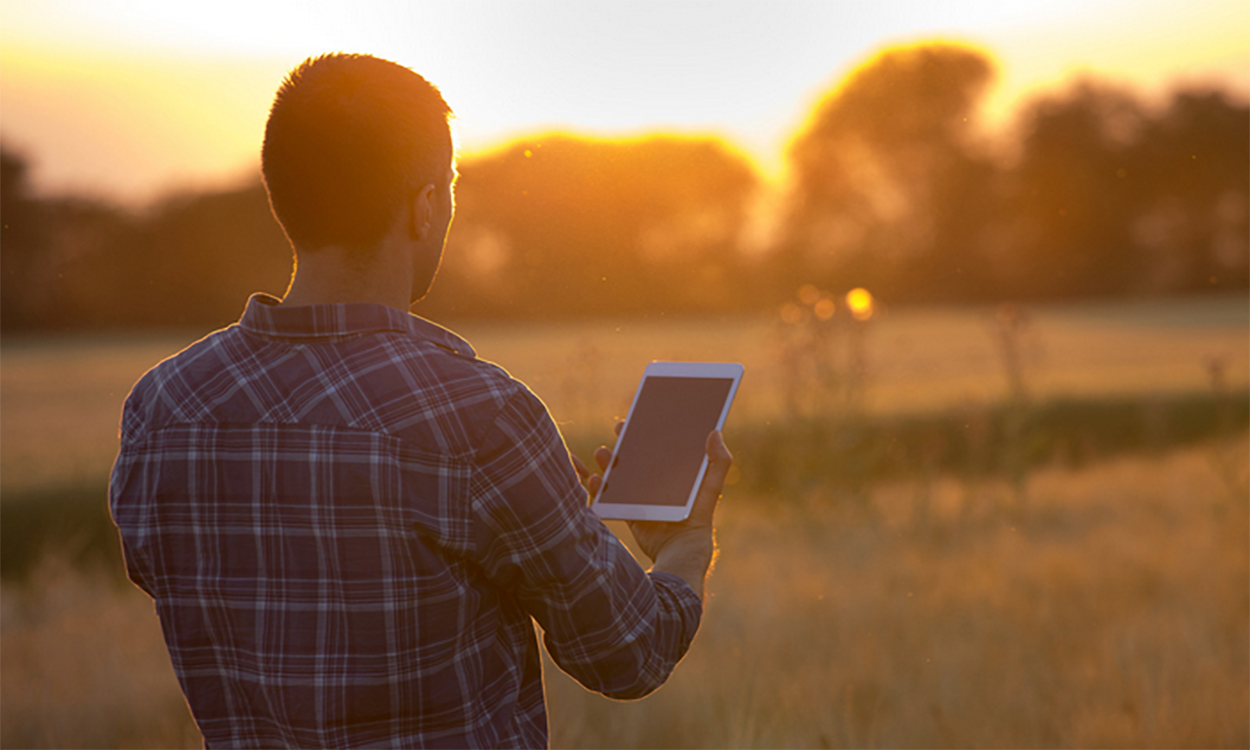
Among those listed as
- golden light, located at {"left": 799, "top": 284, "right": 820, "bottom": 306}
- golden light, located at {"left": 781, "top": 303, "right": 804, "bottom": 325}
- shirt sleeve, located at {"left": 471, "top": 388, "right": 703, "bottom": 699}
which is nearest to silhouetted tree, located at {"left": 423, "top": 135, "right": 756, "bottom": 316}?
golden light, located at {"left": 781, "top": 303, "right": 804, "bottom": 325}

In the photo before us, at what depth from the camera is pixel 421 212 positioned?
1.31 metres

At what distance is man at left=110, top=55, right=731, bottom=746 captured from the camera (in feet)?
3.98

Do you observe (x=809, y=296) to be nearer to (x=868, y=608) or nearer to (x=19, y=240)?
(x=868, y=608)

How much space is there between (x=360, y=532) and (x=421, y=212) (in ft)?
1.43

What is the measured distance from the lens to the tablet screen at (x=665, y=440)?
1.68 m

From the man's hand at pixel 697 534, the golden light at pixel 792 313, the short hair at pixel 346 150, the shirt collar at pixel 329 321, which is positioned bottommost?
the golden light at pixel 792 313

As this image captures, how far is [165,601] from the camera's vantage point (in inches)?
52.8

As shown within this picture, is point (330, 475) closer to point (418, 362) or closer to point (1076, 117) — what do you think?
point (418, 362)

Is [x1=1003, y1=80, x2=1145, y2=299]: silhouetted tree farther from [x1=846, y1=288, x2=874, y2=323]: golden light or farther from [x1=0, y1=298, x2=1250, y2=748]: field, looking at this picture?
[x1=846, y1=288, x2=874, y2=323]: golden light

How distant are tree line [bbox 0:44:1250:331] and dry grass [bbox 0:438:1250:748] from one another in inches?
56.0

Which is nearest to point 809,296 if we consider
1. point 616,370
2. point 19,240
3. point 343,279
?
point 616,370

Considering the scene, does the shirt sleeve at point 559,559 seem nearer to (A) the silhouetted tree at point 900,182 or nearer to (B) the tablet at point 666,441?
(B) the tablet at point 666,441

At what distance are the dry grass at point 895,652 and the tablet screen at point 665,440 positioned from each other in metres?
1.74

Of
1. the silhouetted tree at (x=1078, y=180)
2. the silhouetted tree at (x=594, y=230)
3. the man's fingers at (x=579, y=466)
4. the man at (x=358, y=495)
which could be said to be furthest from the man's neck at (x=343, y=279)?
the silhouetted tree at (x=1078, y=180)
